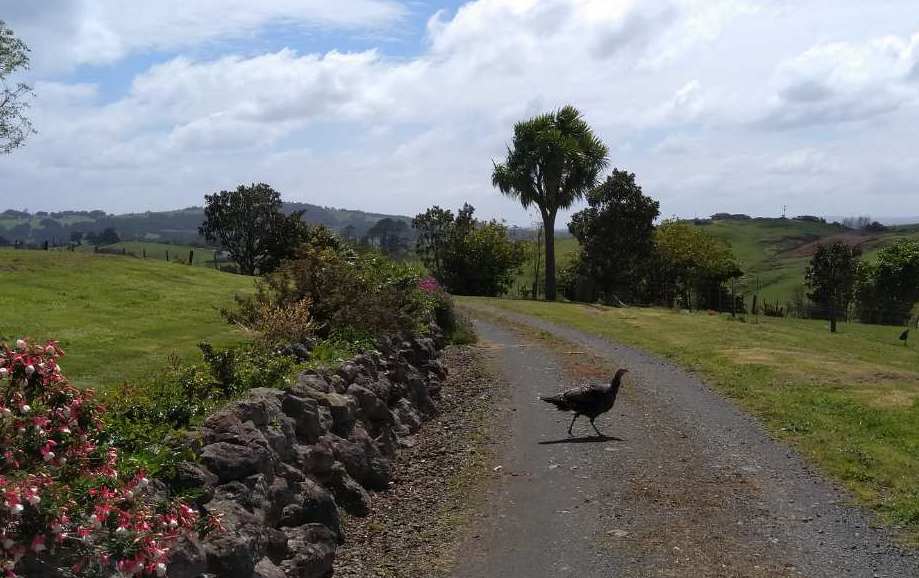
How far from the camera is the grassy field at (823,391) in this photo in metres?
11.7

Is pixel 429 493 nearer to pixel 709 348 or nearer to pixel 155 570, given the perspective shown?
pixel 155 570

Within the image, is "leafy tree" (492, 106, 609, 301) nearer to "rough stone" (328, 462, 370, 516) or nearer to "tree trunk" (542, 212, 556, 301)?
"tree trunk" (542, 212, 556, 301)

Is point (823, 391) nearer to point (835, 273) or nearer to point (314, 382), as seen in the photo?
point (314, 382)

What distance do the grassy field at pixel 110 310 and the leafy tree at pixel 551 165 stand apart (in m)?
21.6

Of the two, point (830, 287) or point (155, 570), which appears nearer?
point (155, 570)

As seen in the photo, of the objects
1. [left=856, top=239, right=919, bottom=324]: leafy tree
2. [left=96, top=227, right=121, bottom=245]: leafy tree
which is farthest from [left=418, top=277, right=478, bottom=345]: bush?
[left=96, top=227, right=121, bottom=245]: leafy tree

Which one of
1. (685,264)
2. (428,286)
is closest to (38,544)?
(428,286)

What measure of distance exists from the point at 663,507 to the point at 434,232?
60.0 metres

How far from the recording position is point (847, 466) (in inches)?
478

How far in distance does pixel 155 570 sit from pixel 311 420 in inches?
202

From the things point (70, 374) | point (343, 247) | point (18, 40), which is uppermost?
point (18, 40)

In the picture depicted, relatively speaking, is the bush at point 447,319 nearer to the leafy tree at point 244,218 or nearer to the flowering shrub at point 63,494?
the flowering shrub at point 63,494

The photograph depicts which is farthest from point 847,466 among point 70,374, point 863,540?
point 70,374

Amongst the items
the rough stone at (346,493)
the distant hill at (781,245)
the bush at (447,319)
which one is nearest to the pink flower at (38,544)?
the rough stone at (346,493)
